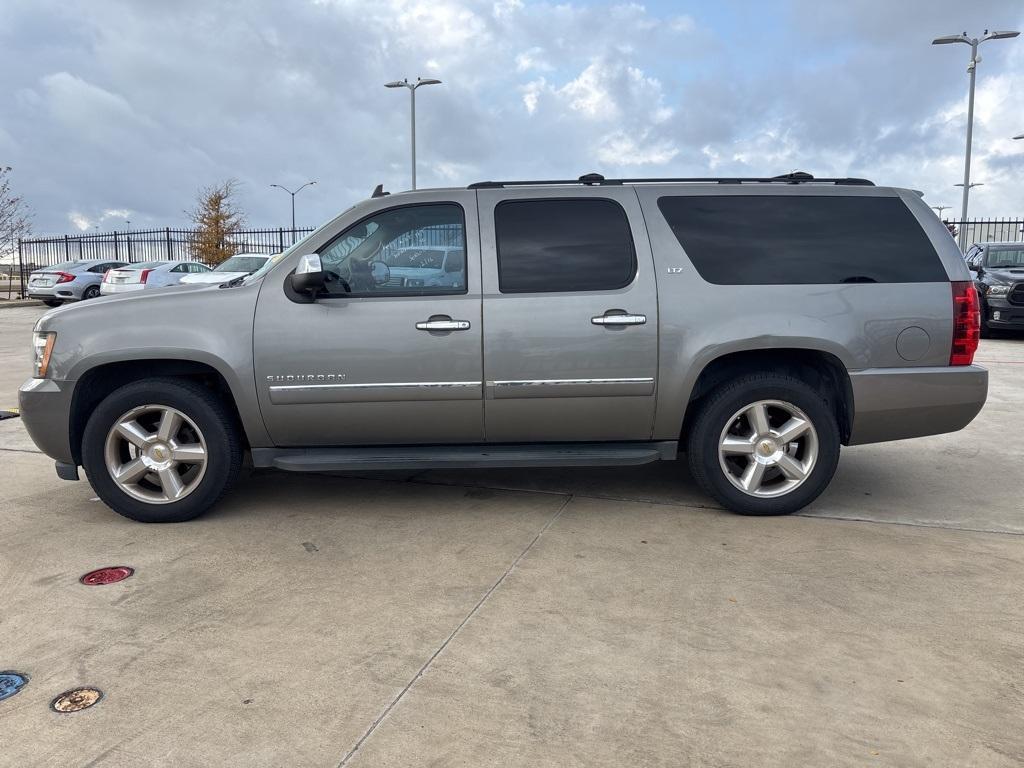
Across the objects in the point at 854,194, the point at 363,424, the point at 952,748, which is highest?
the point at 854,194

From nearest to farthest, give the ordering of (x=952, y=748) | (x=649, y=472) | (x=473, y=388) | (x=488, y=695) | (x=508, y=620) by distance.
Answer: (x=952, y=748) → (x=488, y=695) → (x=508, y=620) → (x=473, y=388) → (x=649, y=472)

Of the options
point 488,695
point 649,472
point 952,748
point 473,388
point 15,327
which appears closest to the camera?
point 952,748

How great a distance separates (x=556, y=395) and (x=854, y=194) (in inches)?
81.4

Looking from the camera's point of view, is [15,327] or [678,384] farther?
[15,327]

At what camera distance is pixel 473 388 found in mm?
4531

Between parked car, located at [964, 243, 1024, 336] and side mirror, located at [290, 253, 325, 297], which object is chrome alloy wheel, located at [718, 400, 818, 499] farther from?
parked car, located at [964, 243, 1024, 336]

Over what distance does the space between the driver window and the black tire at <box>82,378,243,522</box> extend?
946 millimetres

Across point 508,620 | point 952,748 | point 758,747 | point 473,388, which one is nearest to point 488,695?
point 508,620

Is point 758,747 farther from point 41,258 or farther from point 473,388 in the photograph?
point 41,258

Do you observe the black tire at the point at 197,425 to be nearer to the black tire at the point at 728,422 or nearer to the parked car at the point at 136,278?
the black tire at the point at 728,422

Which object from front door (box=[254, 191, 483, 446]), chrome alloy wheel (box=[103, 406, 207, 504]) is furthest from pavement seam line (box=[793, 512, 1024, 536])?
chrome alloy wheel (box=[103, 406, 207, 504])

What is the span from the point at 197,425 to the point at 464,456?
148 centimetres

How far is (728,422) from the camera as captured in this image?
462 cm

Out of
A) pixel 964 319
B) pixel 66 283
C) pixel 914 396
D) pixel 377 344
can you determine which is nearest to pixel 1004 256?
pixel 964 319
